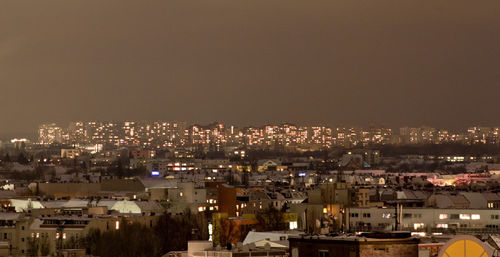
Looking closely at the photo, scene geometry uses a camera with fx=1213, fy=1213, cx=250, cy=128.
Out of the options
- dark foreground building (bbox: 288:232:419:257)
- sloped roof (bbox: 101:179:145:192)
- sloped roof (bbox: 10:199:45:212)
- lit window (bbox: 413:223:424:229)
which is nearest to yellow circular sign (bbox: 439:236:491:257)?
dark foreground building (bbox: 288:232:419:257)

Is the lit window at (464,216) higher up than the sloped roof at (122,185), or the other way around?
the sloped roof at (122,185)

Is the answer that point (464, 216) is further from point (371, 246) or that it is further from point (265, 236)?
point (371, 246)

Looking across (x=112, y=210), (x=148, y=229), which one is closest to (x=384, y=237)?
(x=148, y=229)

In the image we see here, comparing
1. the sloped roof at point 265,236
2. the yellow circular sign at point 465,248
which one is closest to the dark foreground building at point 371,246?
the yellow circular sign at point 465,248

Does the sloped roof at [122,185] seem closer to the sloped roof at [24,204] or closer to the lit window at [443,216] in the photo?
the sloped roof at [24,204]

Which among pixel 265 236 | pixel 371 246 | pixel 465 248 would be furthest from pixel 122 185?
pixel 465 248

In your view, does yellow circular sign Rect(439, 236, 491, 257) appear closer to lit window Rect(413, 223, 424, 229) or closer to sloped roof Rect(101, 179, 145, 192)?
lit window Rect(413, 223, 424, 229)

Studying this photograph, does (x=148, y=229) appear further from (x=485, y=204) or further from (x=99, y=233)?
(x=485, y=204)

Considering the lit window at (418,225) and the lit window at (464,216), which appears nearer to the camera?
the lit window at (418,225)

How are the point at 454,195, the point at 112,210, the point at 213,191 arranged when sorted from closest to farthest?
the point at 112,210
the point at 454,195
the point at 213,191
